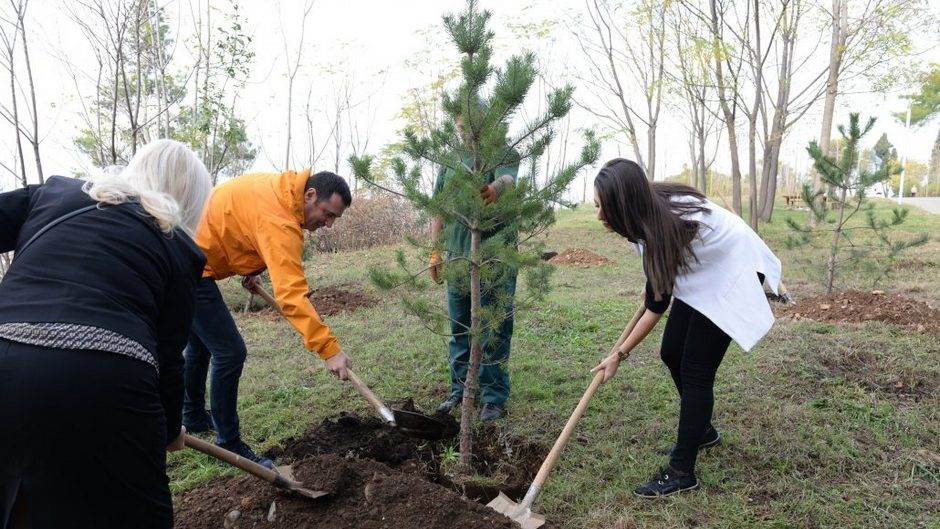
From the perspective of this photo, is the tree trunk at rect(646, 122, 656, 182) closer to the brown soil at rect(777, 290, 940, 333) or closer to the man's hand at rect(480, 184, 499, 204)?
the brown soil at rect(777, 290, 940, 333)

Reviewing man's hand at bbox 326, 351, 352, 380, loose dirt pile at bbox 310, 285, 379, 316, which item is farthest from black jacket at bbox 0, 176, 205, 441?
loose dirt pile at bbox 310, 285, 379, 316

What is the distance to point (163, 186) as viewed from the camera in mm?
1709

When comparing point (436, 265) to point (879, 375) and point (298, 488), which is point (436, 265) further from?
point (879, 375)

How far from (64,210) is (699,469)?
2865mm

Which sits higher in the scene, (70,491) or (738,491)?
(70,491)

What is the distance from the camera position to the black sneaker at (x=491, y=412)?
11.6 feet

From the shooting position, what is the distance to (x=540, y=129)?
269 centimetres

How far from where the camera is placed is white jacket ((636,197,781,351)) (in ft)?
8.14

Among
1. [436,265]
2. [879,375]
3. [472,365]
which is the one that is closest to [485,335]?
[472,365]

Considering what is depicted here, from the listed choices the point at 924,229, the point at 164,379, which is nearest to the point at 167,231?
the point at 164,379

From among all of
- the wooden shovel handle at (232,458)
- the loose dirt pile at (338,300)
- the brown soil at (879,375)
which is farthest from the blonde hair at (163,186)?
the loose dirt pile at (338,300)

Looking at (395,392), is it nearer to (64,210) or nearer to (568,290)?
(64,210)

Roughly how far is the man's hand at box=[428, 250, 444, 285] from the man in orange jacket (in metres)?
0.51

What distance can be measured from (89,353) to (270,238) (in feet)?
4.46
